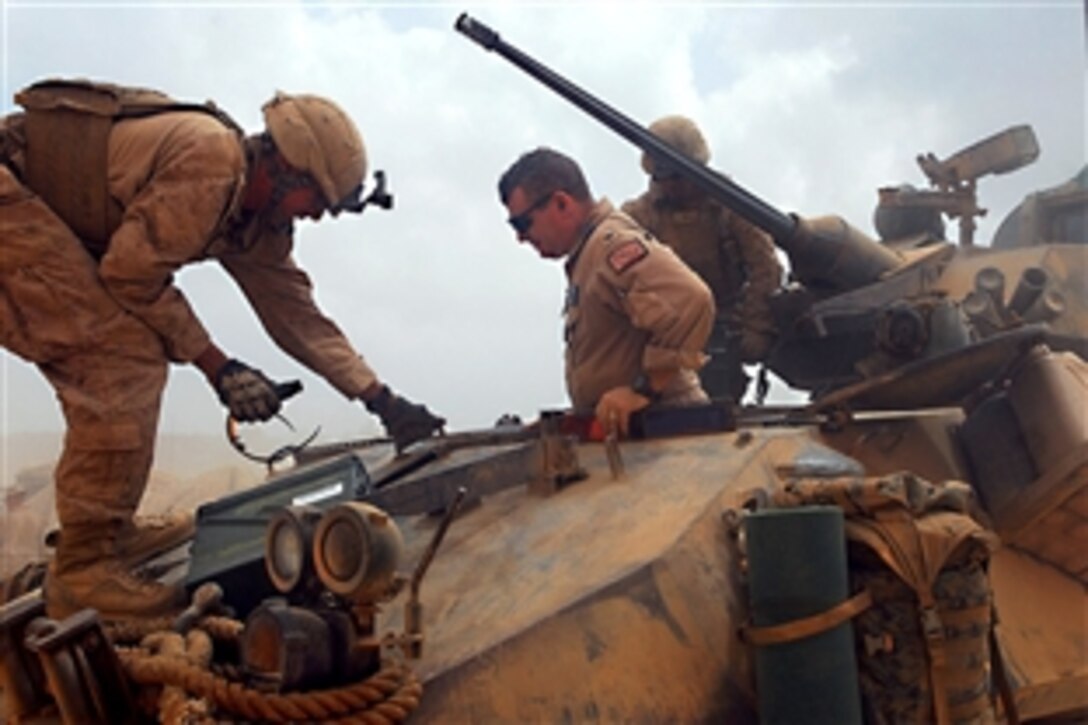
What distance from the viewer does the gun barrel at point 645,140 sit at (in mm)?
6191

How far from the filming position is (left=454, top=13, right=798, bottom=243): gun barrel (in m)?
6.19

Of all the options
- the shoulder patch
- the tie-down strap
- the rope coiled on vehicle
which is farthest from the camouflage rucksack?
the shoulder patch

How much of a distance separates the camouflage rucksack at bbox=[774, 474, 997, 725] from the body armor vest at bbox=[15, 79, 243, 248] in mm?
2382

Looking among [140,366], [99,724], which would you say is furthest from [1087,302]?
[99,724]

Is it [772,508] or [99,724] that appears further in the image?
[772,508]

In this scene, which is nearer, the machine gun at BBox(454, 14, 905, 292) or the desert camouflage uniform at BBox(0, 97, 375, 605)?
the desert camouflage uniform at BBox(0, 97, 375, 605)

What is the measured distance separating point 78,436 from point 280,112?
1.27 m

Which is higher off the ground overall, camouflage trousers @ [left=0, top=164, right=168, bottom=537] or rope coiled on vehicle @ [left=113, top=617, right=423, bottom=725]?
camouflage trousers @ [left=0, top=164, right=168, bottom=537]

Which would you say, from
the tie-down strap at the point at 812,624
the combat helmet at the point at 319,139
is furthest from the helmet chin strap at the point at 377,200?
the tie-down strap at the point at 812,624

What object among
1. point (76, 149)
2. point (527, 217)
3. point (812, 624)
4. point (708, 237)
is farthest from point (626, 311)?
point (708, 237)

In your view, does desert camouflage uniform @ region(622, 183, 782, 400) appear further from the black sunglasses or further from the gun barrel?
the black sunglasses

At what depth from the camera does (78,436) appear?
3.50 m

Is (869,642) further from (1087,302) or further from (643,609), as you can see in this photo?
(1087,302)

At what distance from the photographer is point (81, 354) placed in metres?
3.59
